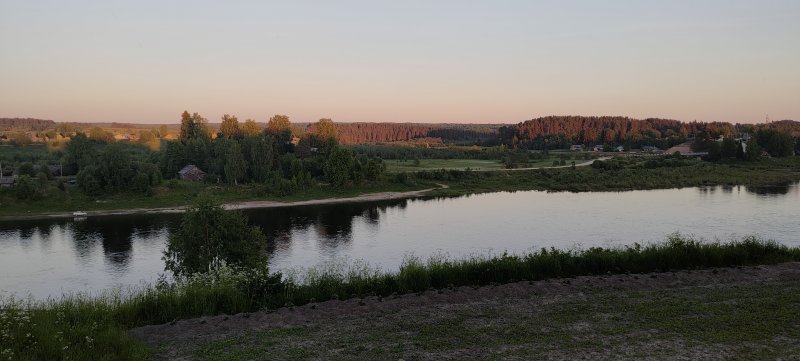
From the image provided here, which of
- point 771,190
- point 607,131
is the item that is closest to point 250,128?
point 771,190

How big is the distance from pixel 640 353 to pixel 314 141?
75214mm

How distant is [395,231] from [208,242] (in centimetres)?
1916

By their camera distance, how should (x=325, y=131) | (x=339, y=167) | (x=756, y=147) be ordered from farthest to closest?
(x=756, y=147) < (x=325, y=131) < (x=339, y=167)

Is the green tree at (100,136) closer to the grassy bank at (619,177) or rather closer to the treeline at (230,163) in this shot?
the treeline at (230,163)

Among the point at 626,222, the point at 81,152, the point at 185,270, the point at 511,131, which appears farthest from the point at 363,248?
the point at 511,131

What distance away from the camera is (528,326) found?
374 inches

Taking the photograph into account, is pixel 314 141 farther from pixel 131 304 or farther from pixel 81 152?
pixel 131 304

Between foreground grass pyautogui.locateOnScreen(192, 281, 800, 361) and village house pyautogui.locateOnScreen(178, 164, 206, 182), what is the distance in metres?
61.7

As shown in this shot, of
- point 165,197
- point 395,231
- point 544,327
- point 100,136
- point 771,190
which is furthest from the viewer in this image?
point 100,136

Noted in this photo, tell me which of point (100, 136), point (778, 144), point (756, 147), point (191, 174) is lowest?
point (191, 174)

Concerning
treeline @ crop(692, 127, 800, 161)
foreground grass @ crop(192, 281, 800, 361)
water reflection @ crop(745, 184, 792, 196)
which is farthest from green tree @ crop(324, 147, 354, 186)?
treeline @ crop(692, 127, 800, 161)

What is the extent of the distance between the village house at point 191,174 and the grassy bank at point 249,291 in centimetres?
5728

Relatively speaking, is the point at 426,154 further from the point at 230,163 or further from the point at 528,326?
the point at 528,326

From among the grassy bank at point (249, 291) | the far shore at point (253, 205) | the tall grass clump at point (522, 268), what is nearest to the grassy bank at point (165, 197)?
the far shore at point (253, 205)
